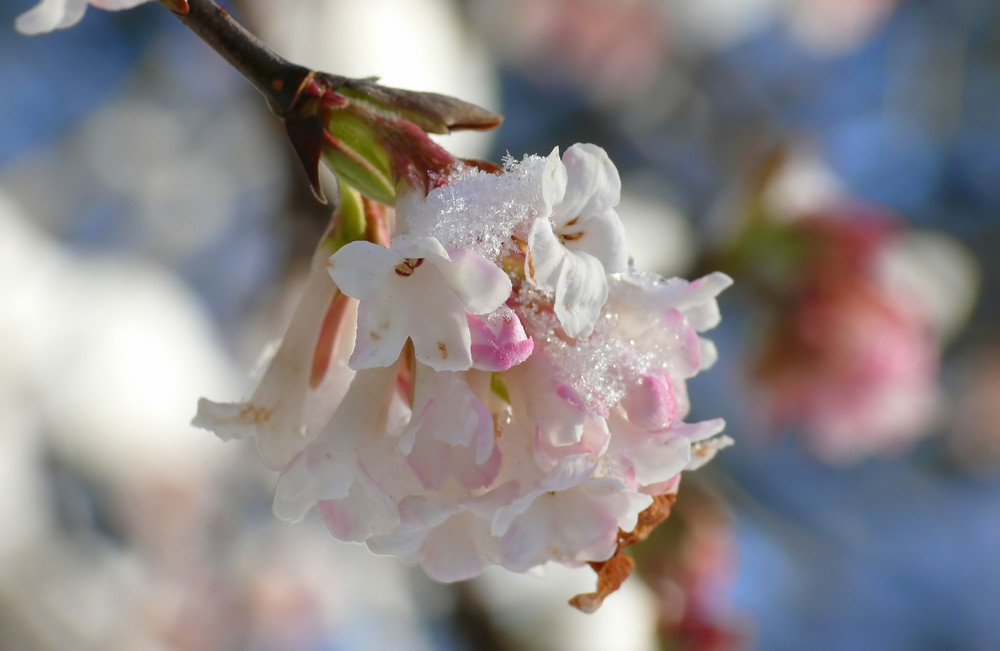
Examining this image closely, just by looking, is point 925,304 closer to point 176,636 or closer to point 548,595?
point 548,595

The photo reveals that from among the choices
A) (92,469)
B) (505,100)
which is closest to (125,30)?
(505,100)

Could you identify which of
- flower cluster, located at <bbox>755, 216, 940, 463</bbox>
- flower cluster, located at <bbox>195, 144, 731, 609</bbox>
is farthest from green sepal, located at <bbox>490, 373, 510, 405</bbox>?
flower cluster, located at <bbox>755, 216, 940, 463</bbox>

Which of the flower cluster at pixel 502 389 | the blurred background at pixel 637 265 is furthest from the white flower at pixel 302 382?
the blurred background at pixel 637 265

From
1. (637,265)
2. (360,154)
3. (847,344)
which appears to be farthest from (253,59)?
(847,344)

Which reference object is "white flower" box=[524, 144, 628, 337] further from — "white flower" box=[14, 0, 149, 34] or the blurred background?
the blurred background

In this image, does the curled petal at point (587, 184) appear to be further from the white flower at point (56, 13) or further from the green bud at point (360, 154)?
the white flower at point (56, 13)
